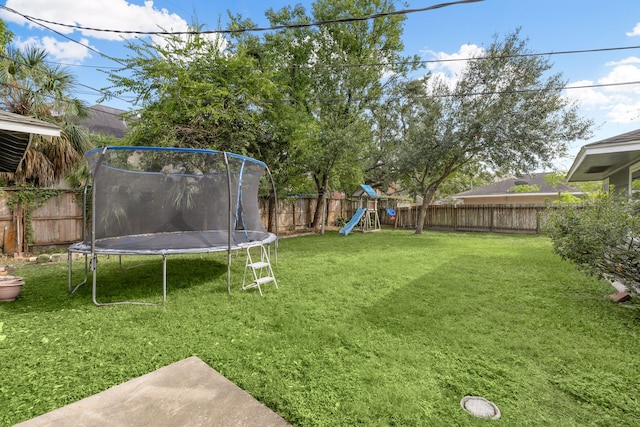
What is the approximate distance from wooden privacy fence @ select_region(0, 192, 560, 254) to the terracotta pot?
4.23 metres

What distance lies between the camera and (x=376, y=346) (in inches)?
97.9

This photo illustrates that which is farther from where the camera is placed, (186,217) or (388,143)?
(388,143)

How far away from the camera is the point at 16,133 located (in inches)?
145

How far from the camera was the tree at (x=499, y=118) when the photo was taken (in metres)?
9.45

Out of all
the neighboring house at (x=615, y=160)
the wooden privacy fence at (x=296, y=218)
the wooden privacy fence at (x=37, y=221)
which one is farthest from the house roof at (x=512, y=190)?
the wooden privacy fence at (x=37, y=221)

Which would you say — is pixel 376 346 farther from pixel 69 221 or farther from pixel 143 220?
pixel 69 221

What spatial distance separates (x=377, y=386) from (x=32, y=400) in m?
2.14

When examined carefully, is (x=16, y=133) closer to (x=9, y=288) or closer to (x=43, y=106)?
(x=9, y=288)

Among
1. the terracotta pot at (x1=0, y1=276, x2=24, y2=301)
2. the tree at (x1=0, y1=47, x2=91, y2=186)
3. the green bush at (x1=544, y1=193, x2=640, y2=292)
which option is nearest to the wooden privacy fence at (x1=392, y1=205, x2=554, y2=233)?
the green bush at (x1=544, y1=193, x2=640, y2=292)

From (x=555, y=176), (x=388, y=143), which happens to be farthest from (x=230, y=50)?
(x=555, y=176)

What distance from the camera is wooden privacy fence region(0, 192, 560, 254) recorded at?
21.6ft

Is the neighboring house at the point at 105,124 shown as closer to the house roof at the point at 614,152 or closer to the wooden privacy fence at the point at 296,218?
the wooden privacy fence at the point at 296,218

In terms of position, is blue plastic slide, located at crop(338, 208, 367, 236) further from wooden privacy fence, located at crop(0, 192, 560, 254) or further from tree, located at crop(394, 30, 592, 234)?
tree, located at crop(394, 30, 592, 234)

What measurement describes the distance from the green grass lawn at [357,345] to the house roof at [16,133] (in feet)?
6.48
